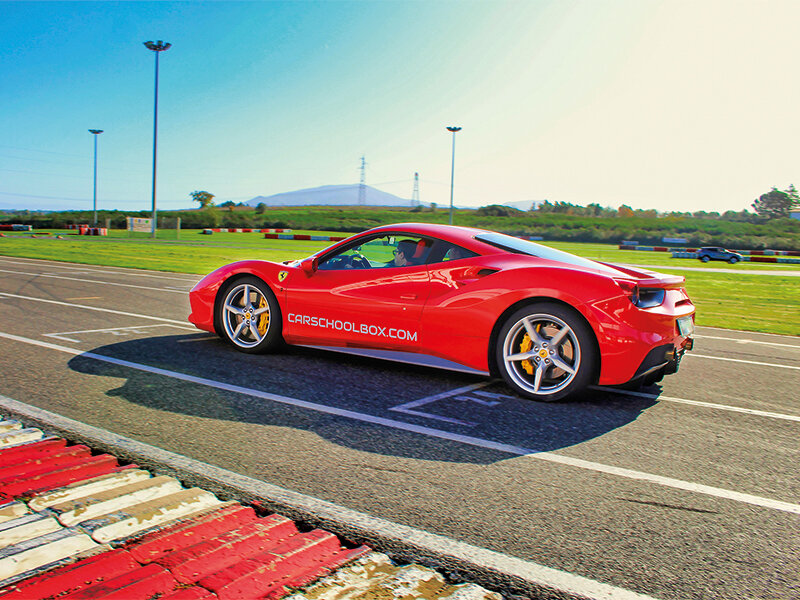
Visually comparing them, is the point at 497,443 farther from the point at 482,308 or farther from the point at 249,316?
the point at 249,316

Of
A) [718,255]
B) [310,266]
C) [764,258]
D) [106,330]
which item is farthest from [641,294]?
[718,255]

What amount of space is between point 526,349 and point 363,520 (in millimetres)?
2557

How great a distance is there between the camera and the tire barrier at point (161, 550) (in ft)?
6.85

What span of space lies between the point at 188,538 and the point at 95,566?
34 cm

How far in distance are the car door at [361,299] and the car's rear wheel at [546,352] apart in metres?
0.78

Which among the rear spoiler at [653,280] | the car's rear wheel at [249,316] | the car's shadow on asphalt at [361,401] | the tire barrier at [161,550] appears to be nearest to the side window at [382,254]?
the car's rear wheel at [249,316]

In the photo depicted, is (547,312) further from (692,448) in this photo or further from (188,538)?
(188,538)

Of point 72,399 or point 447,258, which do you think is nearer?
point 72,399

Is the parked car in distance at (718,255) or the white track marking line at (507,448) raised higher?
the parked car in distance at (718,255)

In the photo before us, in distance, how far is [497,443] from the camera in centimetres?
373

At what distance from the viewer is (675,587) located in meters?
2.24

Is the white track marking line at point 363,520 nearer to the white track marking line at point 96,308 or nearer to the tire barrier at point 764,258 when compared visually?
the white track marking line at point 96,308

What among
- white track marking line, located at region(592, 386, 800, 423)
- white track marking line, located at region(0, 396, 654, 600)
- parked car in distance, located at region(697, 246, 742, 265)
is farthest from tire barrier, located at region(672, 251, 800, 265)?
white track marking line, located at region(0, 396, 654, 600)

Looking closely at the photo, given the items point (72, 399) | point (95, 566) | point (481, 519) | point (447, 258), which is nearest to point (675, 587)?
point (481, 519)
